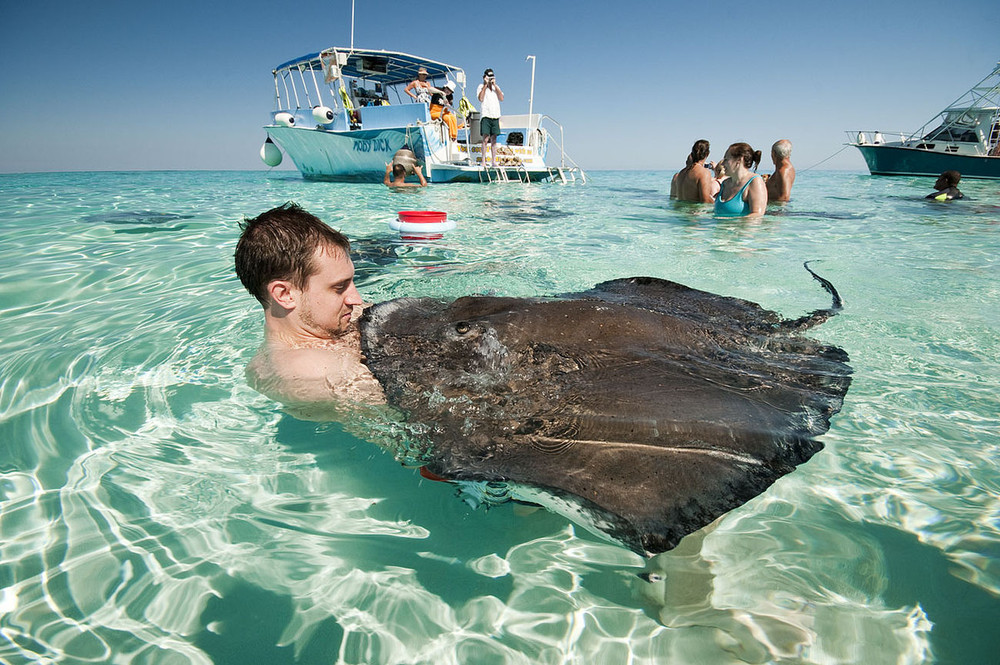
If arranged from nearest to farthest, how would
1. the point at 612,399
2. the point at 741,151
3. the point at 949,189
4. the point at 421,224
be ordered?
the point at 612,399
the point at 421,224
the point at 741,151
the point at 949,189

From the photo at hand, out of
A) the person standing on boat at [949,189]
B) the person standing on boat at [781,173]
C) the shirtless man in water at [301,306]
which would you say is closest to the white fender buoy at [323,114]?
the person standing on boat at [781,173]

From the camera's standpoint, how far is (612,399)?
6.24 ft

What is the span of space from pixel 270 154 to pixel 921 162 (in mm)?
38446

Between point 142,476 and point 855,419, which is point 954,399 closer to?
point 855,419

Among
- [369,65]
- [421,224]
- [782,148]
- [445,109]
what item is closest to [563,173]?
[445,109]

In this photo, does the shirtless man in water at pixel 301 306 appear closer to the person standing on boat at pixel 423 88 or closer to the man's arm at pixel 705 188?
the man's arm at pixel 705 188

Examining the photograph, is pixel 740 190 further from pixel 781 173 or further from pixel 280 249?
pixel 280 249

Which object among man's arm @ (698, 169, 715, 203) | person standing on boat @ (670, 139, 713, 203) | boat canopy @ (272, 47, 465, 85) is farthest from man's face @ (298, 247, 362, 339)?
boat canopy @ (272, 47, 465, 85)

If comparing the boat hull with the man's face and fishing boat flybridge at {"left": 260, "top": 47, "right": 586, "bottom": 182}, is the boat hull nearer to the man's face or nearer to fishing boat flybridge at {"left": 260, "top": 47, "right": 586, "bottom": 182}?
fishing boat flybridge at {"left": 260, "top": 47, "right": 586, "bottom": 182}

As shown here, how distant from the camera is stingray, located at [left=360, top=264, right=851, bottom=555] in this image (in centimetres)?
153

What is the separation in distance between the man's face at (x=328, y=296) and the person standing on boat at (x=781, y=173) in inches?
506

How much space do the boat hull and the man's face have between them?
34592 millimetres

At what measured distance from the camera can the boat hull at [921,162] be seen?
2667cm

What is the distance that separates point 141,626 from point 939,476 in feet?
11.7
